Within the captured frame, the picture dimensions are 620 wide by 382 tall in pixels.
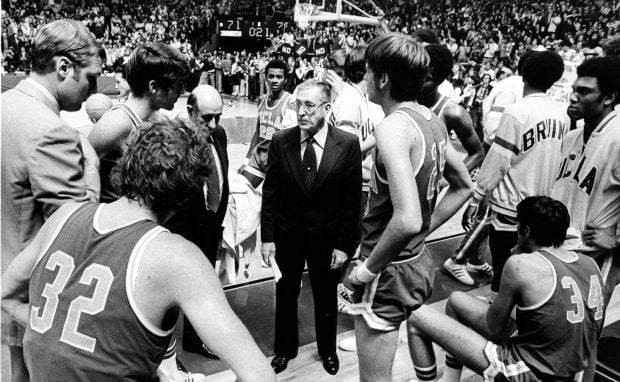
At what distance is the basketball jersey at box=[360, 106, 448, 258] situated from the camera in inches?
83.9

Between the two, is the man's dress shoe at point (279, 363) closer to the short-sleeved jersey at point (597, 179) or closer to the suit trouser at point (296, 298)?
the suit trouser at point (296, 298)

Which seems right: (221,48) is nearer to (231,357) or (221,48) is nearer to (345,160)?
(345,160)

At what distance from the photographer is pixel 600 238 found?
2877mm

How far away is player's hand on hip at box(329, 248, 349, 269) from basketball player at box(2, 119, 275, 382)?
68.5 inches

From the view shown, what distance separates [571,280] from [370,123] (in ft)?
7.25

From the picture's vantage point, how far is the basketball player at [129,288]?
1.32 meters

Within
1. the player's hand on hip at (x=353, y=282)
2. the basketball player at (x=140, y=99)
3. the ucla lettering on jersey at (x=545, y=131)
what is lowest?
the player's hand on hip at (x=353, y=282)

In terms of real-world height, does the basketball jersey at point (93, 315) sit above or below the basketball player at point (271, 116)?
above

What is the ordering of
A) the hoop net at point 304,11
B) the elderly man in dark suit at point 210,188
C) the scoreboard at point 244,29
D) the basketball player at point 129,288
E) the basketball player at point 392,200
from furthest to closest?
the scoreboard at point 244,29
the hoop net at point 304,11
the elderly man in dark suit at point 210,188
the basketball player at point 392,200
the basketball player at point 129,288

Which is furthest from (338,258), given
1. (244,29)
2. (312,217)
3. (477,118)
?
(244,29)

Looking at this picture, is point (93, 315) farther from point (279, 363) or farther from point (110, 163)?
point (279, 363)

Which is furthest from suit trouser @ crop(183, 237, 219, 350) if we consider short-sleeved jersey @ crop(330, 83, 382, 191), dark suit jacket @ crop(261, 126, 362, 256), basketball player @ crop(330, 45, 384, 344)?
short-sleeved jersey @ crop(330, 83, 382, 191)

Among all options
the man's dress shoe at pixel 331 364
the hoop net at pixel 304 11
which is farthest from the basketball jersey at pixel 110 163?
the hoop net at pixel 304 11

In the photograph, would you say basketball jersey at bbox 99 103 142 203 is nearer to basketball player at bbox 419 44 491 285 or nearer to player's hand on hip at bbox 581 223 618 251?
basketball player at bbox 419 44 491 285
